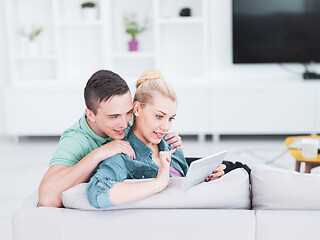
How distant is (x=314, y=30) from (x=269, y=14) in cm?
48

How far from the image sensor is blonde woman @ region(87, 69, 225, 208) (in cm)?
130

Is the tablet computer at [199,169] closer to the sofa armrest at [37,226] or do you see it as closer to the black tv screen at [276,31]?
the sofa armrest at [37,226]

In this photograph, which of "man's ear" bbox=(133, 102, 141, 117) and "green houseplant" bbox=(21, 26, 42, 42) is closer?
"man's ear" bbox=(133, 102, 141, 117)

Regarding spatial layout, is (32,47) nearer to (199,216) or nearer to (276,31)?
(276,31)

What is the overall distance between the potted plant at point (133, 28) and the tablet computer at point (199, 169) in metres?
3.59

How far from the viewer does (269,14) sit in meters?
4.74

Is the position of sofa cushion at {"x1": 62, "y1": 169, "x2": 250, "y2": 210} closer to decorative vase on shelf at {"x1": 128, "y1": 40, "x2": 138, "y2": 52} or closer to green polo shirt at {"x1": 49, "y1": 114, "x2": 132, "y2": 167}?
green polo shirt at {"x1": 49, "y1": 114, "x2": 132, "y2": 167}

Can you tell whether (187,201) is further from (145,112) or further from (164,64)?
(164,64)

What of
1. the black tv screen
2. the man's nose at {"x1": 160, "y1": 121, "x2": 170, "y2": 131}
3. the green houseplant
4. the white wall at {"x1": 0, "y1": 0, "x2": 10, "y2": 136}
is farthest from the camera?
the white wall at {"x1": 0, "y1": 0, "x2": 10, "y2": 136}

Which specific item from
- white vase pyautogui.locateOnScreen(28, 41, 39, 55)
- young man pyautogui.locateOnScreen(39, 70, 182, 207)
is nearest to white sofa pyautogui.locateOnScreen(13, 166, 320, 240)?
young man pyautogui.locateOnScreen(39, 70, 182, 207)

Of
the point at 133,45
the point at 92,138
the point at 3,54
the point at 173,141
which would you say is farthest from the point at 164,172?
Answer: the point at 3,54

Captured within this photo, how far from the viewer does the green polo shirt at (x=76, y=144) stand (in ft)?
5.32

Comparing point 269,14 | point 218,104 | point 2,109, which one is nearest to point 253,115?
point 218,104

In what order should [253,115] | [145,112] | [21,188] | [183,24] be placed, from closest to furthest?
[145,112], [21,188], [253,115], [183,24]
